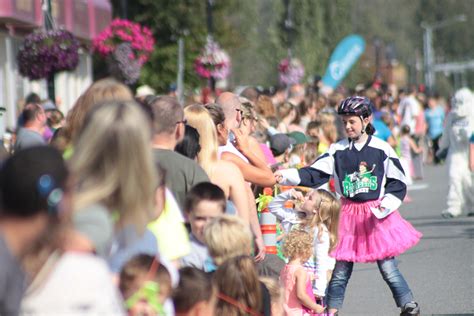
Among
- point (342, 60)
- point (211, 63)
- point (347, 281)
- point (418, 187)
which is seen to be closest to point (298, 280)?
point (347, 281)

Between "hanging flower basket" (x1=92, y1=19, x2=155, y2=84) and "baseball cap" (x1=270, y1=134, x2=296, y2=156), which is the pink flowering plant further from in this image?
"baseball cap" (x1=270, y1=134, x2=296, y2=156)

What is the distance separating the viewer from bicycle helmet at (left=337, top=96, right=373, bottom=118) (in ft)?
33.8

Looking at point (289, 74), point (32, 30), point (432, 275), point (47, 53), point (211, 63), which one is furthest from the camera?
point (289, 74)

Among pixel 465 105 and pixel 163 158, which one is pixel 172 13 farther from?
pixel 163 158

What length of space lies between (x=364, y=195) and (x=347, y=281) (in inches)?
25.9

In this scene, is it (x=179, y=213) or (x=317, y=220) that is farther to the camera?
(x=317, y=220)

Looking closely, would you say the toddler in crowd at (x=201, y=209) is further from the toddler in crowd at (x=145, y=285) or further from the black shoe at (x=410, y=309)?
the black shoe at (x=410, y=309)

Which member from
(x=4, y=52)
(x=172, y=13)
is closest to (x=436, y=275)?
(x=4, y=52)

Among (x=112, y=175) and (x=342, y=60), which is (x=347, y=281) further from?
(x=342, y=60)

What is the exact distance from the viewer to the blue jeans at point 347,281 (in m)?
10.3

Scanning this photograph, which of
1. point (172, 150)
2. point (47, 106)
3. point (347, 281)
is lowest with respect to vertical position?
point (347, 281)

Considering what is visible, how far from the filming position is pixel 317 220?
10219mm

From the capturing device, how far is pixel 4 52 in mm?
27375

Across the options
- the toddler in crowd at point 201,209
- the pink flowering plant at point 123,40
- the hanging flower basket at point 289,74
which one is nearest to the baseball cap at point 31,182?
the toddler in crowd at point 201,209
